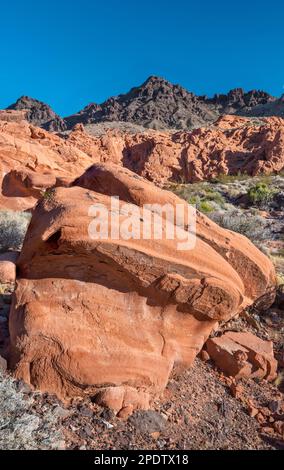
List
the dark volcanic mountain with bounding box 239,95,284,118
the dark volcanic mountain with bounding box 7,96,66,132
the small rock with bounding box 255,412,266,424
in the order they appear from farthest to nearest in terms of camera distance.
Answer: the dark volcanic mountain with bounding box 7,96,66,132 → the dark volcanic mountain with bounding box 239,95,284,118 → the small rock with bounding box 255,412,266,424

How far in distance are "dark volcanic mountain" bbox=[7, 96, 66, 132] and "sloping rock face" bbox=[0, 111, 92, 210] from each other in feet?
162

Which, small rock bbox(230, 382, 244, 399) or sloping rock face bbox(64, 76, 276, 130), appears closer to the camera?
small rock bbox(230, 382, 244, 399)

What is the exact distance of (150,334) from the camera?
141 inches

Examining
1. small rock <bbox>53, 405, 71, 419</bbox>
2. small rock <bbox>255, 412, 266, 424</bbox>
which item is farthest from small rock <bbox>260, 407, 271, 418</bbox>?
small rock <bbox>53, 405, 71, 419</bbox>

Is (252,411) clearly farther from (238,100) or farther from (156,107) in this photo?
(238,100)

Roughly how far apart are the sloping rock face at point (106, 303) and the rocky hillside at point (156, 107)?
5718cm

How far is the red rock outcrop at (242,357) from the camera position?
430 cm

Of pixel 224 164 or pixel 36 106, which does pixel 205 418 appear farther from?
pixel 36 106

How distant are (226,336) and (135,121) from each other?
2429 inches

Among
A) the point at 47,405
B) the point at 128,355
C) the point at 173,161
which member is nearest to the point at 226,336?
the point at 128,355

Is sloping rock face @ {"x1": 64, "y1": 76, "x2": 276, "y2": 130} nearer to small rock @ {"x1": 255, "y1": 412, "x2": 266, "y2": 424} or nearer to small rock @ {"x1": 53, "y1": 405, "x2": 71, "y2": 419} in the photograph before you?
small rock @ {"x1": 255, "y1": 412, "x2": 266, "y2": 424}

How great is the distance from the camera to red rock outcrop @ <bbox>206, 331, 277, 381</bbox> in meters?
4.30

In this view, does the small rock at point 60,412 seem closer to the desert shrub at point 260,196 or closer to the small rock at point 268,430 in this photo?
the small rock at point 268,430
